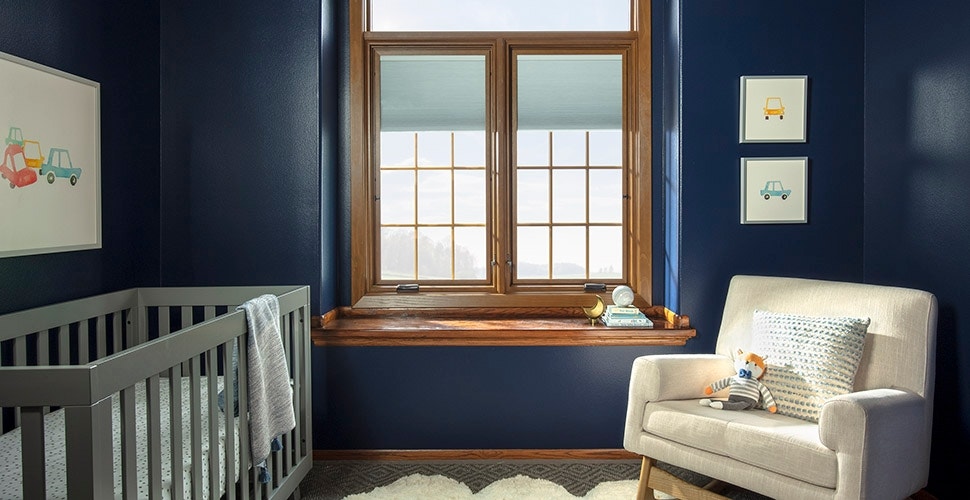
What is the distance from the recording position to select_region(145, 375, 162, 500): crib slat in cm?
166

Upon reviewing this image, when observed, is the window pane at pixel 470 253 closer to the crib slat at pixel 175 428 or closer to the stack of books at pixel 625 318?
the stack of books at pixel 625 318

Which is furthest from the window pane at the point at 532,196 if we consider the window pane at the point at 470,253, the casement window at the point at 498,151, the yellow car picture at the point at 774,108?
the yellow car picture at the point at 774,108

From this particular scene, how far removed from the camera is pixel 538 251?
11.7 feet

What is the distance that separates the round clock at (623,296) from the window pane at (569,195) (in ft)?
1.36

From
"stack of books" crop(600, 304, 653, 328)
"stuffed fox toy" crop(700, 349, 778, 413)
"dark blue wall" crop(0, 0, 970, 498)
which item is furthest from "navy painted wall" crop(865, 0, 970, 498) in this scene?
"stack of books" crop(600, 304, 653, 328)

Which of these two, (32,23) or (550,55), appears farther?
(550,55)

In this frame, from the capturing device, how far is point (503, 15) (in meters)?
3.52

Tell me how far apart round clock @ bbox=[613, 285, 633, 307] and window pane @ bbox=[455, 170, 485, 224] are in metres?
0.73

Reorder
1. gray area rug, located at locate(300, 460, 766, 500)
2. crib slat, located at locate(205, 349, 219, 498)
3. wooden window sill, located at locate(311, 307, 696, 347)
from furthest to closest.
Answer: wooden window sill, located at locate(311, 307, 696, 347)
gray area rug, located at locate(300, 460, 766, 500)
crib slat, located at locate(205, 349, 219, 498)

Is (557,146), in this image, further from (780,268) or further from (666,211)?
(780,268)

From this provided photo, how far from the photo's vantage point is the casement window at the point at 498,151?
3.49 meters

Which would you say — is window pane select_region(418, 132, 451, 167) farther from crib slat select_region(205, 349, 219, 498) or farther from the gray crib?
crib slat select_region(205, 349, 219, 498)

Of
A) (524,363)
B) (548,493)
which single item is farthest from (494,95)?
(548,493)

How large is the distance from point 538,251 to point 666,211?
0.61 meters
